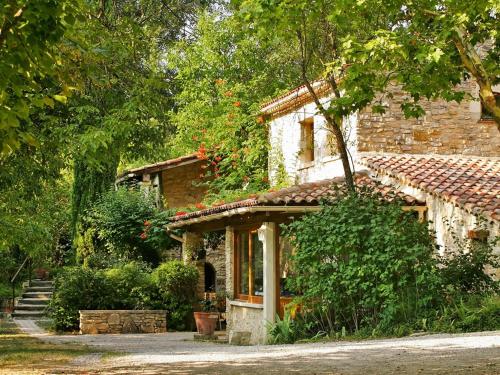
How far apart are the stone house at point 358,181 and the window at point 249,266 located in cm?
2

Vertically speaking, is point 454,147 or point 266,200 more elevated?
point 454,147

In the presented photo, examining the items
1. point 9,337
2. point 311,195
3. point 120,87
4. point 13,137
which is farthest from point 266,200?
point 13,137

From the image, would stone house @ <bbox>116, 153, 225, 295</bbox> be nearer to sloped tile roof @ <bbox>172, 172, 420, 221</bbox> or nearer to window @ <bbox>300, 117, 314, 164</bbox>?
window @ <bbox>300, 117, 314, 164</bbox>

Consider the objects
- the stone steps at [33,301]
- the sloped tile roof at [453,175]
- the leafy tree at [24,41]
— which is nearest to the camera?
the leafy tree at [24,41]

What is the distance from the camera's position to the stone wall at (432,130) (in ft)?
66.6

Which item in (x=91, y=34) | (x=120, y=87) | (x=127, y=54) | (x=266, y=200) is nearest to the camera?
(x=91, y=34)

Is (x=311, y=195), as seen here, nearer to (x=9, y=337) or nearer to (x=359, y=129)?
(x=359, y=129)

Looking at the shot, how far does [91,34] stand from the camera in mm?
11570

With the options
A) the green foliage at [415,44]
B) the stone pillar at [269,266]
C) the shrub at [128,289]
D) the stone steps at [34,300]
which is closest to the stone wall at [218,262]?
the shrub at [128,289]

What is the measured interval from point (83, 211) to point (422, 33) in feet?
57.5

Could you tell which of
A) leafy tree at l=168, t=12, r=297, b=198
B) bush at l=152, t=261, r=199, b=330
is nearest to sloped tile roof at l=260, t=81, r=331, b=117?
leafy tree at l=168, t=12, r=297, b=198

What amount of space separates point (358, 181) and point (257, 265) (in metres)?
2.93

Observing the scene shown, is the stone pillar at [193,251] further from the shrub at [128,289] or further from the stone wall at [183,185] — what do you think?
the stone wall at [183,185]

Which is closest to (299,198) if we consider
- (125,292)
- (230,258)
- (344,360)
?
(230,258)
